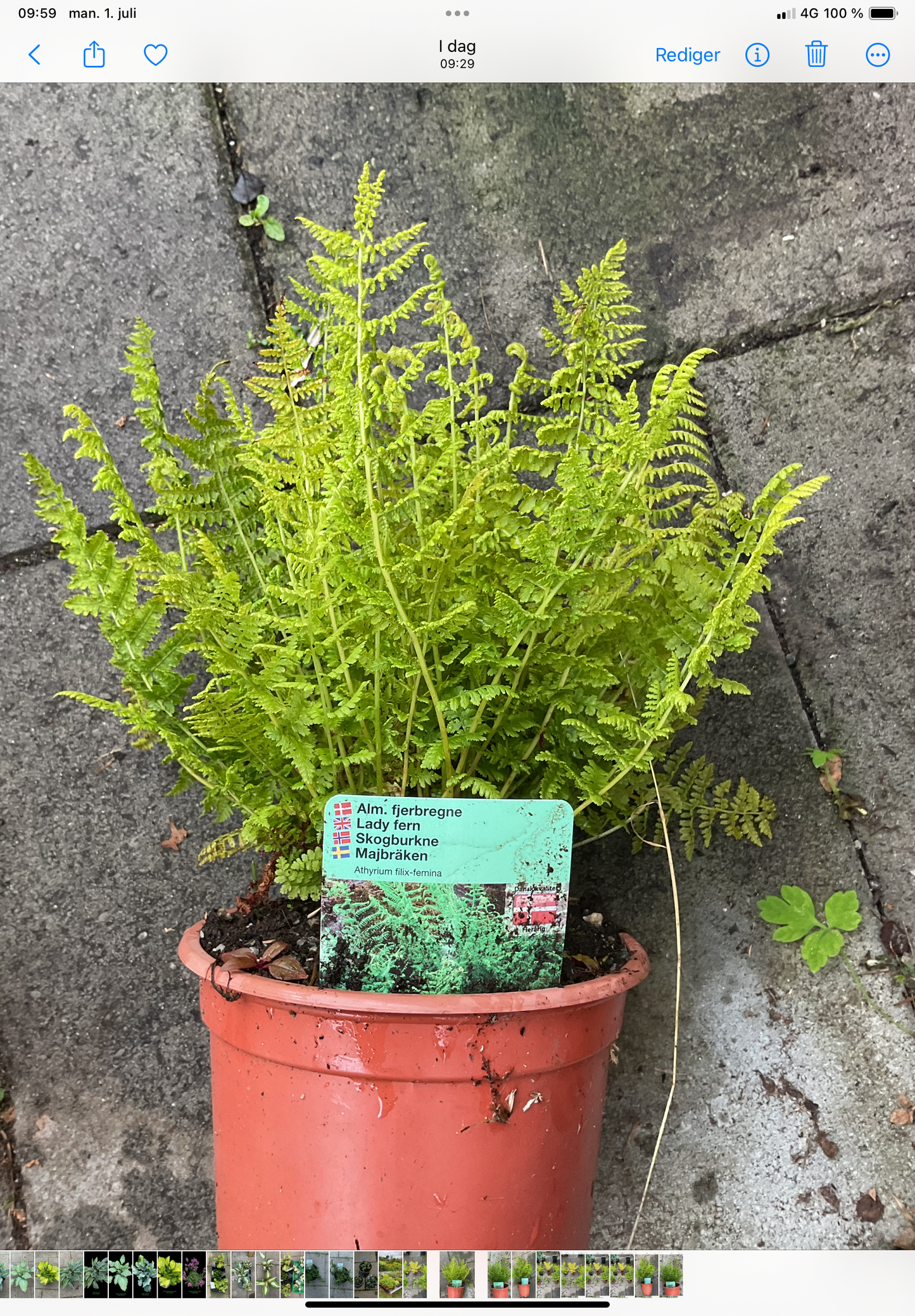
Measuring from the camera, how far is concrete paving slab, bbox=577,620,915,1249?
1.48 metres

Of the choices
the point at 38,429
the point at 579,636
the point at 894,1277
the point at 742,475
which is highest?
the point at 38,429

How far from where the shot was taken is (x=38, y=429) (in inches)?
60.6

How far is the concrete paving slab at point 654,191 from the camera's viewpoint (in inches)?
61.7

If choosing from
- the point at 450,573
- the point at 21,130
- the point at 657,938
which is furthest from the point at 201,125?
the point at 657,938

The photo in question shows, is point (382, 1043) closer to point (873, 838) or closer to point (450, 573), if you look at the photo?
point (450, 573)

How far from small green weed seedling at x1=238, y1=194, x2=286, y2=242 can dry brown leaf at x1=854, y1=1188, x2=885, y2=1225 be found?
200 cm

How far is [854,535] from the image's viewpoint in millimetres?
1558

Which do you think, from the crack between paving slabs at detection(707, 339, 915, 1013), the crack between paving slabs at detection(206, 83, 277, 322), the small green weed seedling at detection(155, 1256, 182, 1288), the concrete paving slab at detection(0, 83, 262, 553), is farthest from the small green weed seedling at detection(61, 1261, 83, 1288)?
the crack between paving slabs at detection(206, 83, 277, 322)

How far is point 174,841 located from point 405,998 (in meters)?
0.74

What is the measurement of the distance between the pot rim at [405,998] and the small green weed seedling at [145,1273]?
0.46 metres

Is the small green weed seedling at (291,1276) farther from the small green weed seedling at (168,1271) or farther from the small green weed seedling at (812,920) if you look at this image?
the small green weed seedling at (812,920)

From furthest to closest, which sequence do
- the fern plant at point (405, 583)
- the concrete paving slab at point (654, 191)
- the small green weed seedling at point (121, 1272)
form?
the concrete paving slab at point (654, 191), the small green weed seedling at point (121, 1272), the fern plant at point (405, 583)

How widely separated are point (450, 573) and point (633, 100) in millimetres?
1187

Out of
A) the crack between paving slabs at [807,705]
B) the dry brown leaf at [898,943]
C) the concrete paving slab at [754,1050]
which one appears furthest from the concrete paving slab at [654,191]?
the dry brown leaf at [898,943]
